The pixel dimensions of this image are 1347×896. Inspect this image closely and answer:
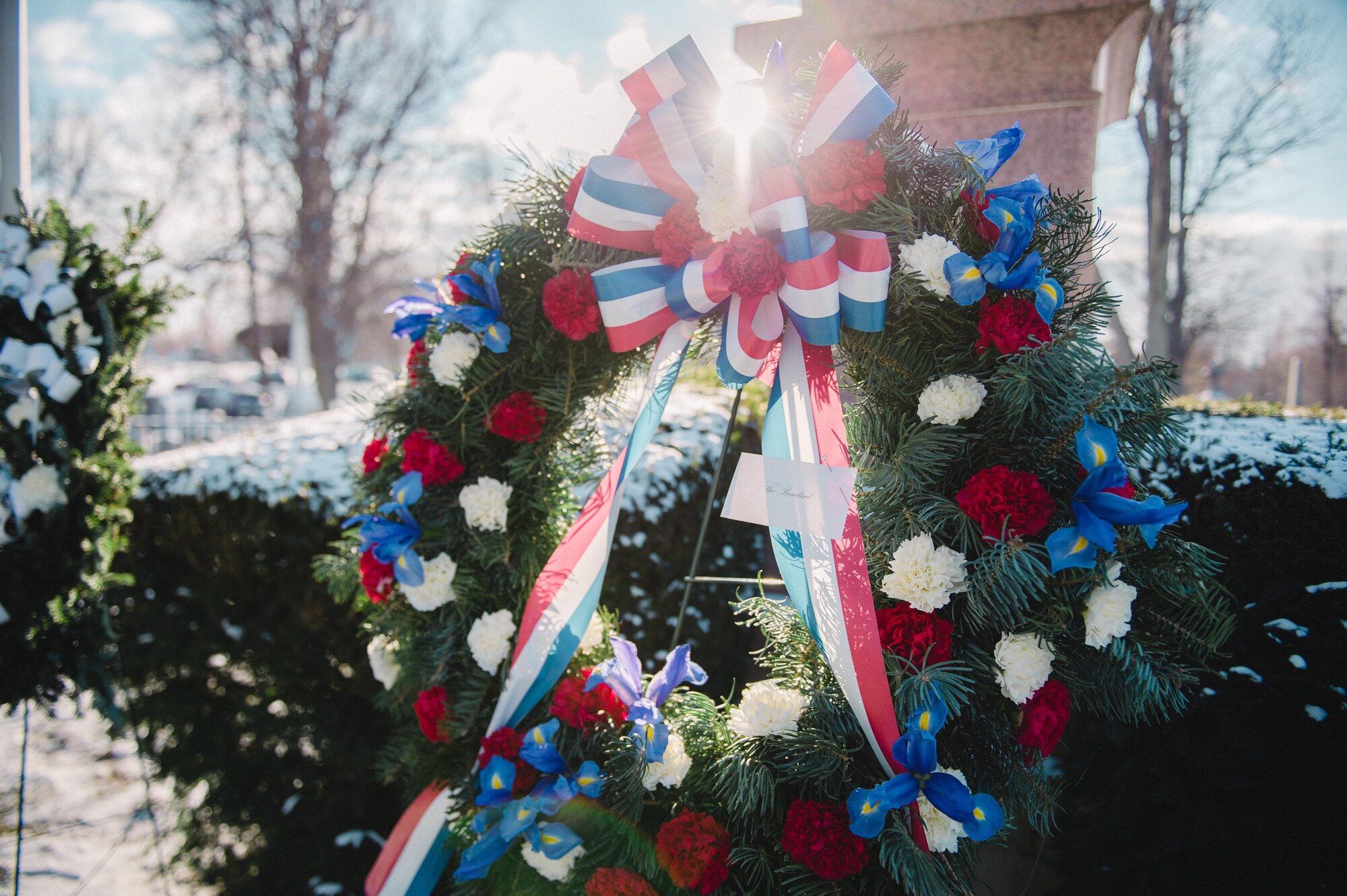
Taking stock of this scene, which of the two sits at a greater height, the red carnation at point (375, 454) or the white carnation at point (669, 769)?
the red carnation at point (375, 454)

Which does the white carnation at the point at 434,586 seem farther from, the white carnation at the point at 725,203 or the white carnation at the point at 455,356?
the white carnation at the point at 725,203

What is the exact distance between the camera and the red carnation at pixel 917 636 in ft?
4.56

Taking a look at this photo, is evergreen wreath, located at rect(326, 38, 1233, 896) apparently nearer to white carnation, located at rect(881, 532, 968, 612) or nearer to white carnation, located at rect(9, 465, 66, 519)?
white carnation, located at rect(881, 532, 968, 612)

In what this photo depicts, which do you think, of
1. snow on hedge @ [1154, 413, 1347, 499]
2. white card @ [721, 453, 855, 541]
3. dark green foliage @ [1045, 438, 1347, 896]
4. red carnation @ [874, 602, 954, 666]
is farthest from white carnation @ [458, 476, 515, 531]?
snow on hedge @ [1154, 413, 1347, 499]

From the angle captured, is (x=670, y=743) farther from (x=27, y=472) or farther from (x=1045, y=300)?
(x=27, y=472)

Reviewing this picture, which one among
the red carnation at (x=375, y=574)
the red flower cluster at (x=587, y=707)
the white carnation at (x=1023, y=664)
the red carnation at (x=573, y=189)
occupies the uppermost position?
the red carnation at (x=573, y=189)

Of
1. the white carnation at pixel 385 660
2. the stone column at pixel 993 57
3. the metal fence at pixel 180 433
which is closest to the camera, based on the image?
the white carnation at pixel 385 660

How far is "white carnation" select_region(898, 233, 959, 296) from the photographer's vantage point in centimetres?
142

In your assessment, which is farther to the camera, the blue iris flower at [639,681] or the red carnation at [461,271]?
the red carnation at [461,271]

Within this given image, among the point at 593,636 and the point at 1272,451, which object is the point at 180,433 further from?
the point at 1272,451

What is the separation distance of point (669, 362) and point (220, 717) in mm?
2713

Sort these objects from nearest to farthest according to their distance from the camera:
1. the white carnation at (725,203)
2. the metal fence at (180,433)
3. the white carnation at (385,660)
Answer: the white carnation at (725,203), the white carnation at (385,660), the metal fence at (180,433)

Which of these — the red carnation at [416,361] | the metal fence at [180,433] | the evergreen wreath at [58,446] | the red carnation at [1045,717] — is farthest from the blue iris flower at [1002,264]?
the metal fence at [180,433]

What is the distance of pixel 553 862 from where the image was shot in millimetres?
1648
